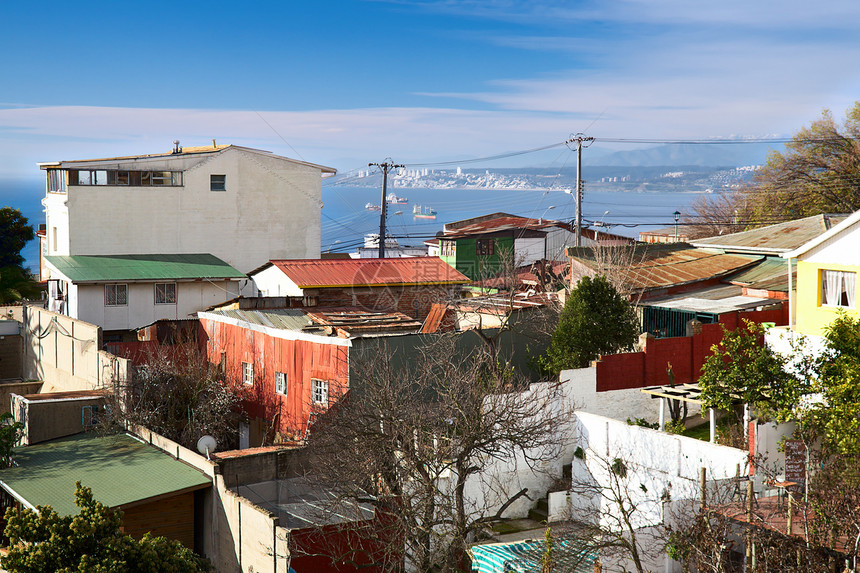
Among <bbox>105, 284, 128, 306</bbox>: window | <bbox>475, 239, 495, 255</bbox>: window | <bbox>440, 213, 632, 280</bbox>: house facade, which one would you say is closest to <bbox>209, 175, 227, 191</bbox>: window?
<bbox>105, 284, 128, 306</bbox>: window

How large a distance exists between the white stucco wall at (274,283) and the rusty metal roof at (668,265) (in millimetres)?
11089

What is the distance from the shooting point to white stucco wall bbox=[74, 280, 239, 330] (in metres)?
37.9

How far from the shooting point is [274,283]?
3656cm

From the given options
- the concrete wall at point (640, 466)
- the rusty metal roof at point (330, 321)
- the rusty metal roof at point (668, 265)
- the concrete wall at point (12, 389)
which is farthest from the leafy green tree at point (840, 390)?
the concrete wall at point (12, 389)

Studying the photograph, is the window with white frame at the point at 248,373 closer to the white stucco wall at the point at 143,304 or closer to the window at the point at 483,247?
the white stucco wall at the point at 143,304

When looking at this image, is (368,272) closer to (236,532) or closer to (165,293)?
(165,293)

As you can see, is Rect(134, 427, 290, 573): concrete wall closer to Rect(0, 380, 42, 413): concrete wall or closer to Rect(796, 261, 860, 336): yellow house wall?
Rect(796, 261, 860, 336): yellow house wall

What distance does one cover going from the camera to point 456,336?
1072 inches

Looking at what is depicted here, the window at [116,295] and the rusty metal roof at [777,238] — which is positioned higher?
the rusty metal roof at [777,238]

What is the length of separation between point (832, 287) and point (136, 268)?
3008 cm

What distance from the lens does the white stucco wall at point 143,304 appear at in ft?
124

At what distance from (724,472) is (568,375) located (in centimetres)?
572

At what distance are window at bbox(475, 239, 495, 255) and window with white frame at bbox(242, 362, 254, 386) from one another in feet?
86.2

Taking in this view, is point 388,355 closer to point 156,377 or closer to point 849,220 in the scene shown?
point 156,377
